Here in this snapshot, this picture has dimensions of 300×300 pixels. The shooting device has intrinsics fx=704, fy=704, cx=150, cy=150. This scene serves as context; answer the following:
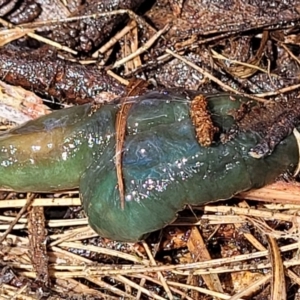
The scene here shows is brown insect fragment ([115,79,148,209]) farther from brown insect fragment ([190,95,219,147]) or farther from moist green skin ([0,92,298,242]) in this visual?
brown insect fragment ([190,95,219,147])

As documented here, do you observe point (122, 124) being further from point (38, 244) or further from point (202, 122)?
point (38, 244)

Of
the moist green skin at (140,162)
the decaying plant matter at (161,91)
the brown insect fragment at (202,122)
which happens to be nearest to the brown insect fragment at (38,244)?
the decaying plant matter at (161,91)

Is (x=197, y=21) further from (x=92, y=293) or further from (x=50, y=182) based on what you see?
(x=92, y=293)

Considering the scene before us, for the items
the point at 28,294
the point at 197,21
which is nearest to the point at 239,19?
the point at 197,21

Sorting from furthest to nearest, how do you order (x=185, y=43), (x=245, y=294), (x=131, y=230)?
1. (x=185, y=43)
2. (x=245, y=294)
3. (x=131, y=230)

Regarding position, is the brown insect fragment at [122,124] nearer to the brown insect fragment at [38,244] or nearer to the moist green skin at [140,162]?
the moist green skin at [140,162]
